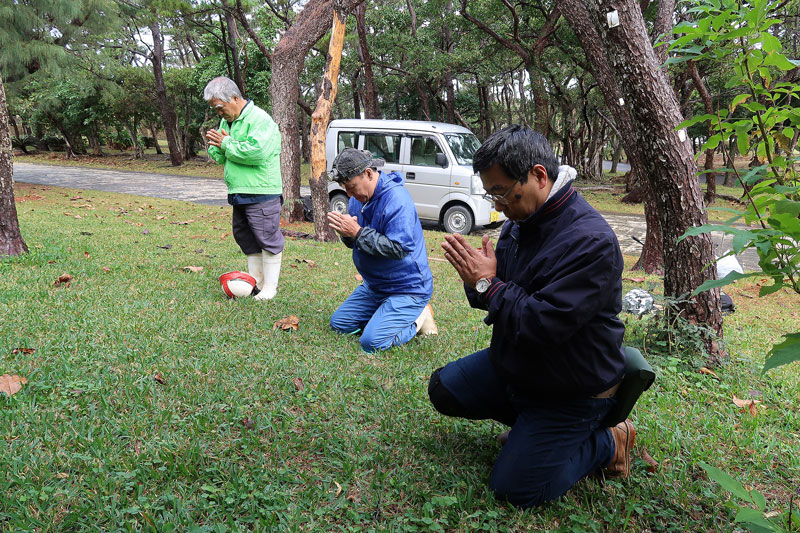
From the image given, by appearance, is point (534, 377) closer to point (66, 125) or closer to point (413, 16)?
point (413, 16)

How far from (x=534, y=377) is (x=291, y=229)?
8408 millimetres

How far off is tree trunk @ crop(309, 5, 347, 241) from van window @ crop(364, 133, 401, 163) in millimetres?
2967

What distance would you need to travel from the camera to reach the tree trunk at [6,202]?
5652 millimetres

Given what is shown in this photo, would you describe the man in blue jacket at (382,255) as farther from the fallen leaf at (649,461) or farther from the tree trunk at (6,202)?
the tree trunk at (6,202)

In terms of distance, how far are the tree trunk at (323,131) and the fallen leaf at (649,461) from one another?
6.87 meters

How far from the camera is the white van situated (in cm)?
1112

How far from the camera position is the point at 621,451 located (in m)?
2.43

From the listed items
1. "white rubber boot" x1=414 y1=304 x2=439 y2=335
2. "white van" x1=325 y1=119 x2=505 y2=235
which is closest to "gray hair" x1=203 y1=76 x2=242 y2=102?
"white rubber boot" x1=414 y1=304 x2=439 y2=335

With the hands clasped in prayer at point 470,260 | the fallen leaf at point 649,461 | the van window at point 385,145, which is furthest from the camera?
the van window at point 385,145

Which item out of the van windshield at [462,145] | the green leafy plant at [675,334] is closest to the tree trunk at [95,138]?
the van windshield at [462,145]

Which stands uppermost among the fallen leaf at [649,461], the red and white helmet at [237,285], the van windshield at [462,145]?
the van windshield at [462,145]

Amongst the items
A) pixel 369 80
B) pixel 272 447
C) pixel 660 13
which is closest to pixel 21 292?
pixel 272 447

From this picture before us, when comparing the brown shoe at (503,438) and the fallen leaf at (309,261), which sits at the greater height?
the fallen leaf at (309,261)

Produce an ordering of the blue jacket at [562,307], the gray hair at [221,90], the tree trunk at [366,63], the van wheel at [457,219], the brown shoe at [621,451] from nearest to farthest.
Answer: the blue jacket at [562,307], the brown shoe at [621,451], the gray hair at [221,90], the van wheel at [457,219], the tree trunk at [366,63]
